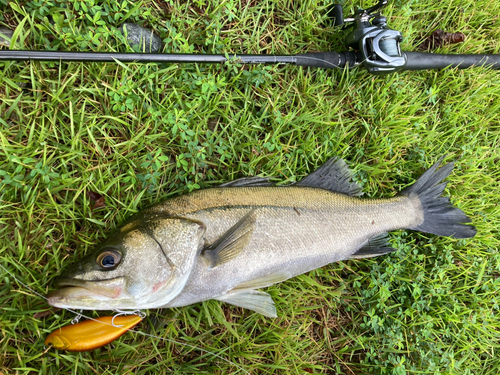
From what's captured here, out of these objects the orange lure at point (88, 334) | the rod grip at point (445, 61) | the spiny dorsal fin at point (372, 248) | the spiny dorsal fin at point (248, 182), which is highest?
the rod grip at point (445, 61)

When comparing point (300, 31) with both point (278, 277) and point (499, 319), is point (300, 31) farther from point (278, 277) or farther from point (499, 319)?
point (499, 319)

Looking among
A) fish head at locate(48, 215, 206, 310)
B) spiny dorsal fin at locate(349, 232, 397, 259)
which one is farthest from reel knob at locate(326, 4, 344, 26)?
fish head at locate(48, 215, 206, 310)

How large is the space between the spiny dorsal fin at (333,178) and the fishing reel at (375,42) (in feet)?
3.28

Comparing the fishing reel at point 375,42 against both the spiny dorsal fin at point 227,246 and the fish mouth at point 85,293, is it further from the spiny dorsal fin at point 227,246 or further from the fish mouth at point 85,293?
the fish mouth at point 85,293

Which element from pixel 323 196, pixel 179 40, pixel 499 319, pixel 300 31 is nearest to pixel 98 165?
pixel 179 40

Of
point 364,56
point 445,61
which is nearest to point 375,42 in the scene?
point 364,56

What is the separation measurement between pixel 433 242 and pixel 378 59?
1866mm

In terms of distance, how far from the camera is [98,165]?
2303mm

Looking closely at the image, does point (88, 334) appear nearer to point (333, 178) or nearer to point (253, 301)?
point (253, 301)

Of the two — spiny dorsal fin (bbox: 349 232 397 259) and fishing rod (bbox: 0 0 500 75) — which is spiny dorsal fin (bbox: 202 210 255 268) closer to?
spiny dorsal fin (bbox: 349 232 397 259)

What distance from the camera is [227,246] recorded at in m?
2.02

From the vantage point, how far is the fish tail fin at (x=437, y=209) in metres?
2.75

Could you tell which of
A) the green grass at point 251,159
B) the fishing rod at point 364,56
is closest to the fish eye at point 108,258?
the green grass at point 251,159

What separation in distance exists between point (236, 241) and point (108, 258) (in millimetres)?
781
